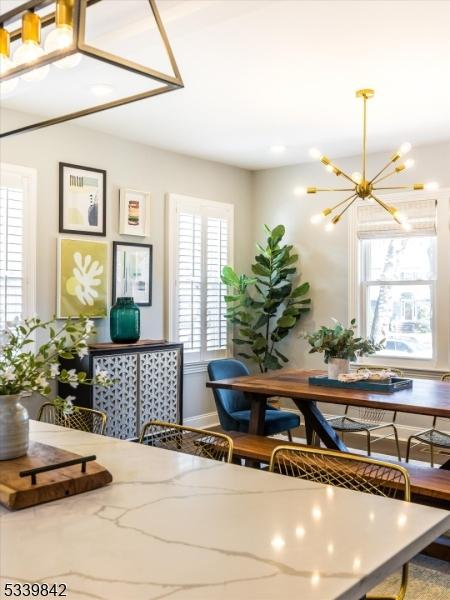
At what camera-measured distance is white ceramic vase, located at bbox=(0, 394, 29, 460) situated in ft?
5.69

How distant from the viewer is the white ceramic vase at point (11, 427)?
1.74 metres

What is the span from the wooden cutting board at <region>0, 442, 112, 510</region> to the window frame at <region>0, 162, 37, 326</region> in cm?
318

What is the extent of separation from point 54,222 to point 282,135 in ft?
7.00

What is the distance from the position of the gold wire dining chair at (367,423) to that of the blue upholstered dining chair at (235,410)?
358 millimetres

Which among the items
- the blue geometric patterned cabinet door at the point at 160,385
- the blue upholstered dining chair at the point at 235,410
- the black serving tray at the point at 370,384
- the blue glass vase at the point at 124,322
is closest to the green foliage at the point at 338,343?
the black serving tray at the point at 370,384

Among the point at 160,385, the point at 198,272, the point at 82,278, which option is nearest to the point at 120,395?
the point at 160,385

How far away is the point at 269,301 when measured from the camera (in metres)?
6.35

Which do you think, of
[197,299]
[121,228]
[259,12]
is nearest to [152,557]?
[259,12]

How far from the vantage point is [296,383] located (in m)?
4.25

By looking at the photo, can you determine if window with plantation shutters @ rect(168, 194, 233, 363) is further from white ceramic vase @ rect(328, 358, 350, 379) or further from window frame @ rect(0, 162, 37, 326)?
white ceramic vase @ rect(328, 358, 350, 379)

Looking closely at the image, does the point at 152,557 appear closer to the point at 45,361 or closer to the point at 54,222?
the point at 45,361

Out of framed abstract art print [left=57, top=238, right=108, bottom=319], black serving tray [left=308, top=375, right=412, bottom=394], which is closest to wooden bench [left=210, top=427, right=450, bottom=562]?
black serving tray [left=308, top=375, right=412, bottom=394]

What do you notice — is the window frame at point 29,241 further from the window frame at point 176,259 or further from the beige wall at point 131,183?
the window frame at point 176,259

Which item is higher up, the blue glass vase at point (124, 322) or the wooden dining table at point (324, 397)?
the blue glass vase at point (124, 322)
